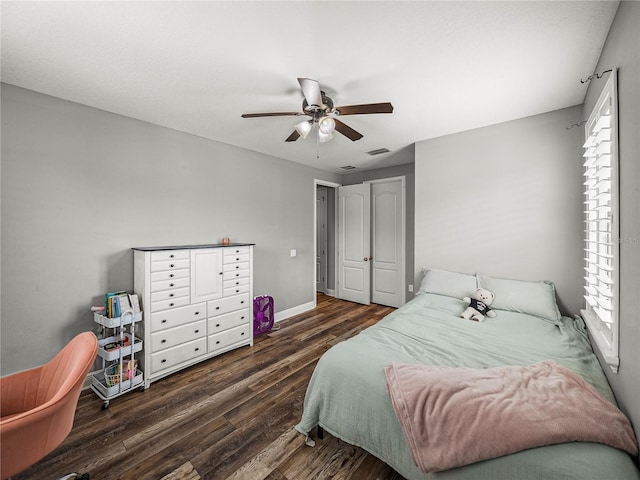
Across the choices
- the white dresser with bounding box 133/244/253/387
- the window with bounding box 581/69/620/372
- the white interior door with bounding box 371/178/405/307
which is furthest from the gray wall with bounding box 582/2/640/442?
the white interior door with bounding box 371/178/405/307

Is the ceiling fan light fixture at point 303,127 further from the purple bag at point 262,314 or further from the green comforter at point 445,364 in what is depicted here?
the purple bag at point 262,314

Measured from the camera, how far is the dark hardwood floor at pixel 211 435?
60.4 inches

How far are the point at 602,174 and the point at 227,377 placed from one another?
3334mm

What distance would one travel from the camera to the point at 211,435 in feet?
5.93

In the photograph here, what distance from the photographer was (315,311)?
454 centimetres

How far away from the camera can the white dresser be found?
2.44m

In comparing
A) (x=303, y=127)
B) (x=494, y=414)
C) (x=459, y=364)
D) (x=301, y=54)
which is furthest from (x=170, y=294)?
(x=494, y=414)

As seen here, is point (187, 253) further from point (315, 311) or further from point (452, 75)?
point (452, 75)

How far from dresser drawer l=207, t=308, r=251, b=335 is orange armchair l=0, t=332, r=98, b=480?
1.38m

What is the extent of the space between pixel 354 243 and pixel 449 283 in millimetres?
2251

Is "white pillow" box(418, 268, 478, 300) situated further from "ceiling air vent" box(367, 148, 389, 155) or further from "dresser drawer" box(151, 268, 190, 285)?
"dresser drawer" box(151, 268, 190, 285)

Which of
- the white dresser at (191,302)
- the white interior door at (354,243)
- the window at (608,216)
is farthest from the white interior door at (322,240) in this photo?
the window at (608,216)

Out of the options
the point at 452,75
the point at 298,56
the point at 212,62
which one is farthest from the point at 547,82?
the point at 212,62

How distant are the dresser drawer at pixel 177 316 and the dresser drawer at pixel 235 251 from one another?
2.02 ft
